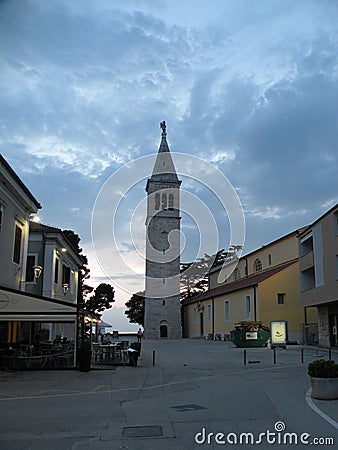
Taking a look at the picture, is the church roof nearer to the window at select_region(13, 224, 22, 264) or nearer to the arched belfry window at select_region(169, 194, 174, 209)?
the arched belfry window at select_region(169, 194, 174, 209)

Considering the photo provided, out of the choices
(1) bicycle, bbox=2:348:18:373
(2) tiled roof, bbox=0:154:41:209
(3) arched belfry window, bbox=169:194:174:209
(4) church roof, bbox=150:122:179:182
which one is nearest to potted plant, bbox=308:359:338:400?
(1) bicycle, bbox=2:348:18:373

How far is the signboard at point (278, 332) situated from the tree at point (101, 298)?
3862cm

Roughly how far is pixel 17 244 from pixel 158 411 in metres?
15.4

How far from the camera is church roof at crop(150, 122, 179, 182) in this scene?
72.2 m

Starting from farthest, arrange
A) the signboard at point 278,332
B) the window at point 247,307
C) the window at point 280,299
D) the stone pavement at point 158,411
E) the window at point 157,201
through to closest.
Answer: the window at point 157,201 → the window at point 247,307 → the window at point 280,299 → the signboard at point 278,332 → the stone pavement at point 158,411

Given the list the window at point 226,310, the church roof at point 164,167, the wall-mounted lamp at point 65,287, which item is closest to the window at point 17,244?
the wall-mounted lamp at point 65,287

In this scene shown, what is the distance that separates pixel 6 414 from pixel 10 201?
13.4 meters

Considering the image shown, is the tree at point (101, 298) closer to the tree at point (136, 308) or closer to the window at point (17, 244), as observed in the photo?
the tree at point (136, 308)

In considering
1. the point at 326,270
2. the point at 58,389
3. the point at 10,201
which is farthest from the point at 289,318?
→ the point at 58,389

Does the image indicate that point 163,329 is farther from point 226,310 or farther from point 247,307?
point 247,307

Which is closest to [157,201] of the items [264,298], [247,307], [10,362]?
[247,307]

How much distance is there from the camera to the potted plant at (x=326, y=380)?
11445mm

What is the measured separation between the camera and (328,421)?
9.24 metres

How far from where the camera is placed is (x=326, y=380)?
11.5 meters
